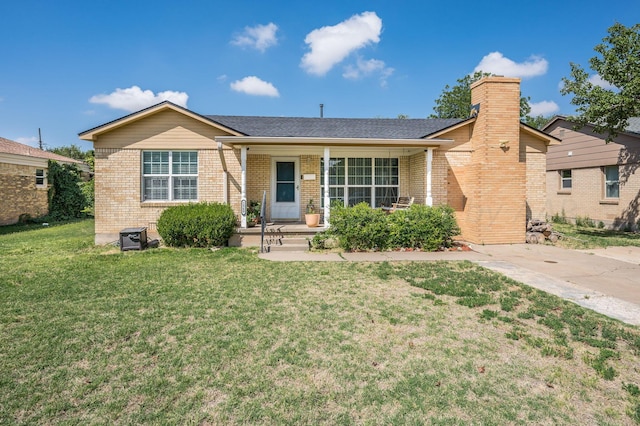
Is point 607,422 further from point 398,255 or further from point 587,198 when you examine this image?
point 587,198

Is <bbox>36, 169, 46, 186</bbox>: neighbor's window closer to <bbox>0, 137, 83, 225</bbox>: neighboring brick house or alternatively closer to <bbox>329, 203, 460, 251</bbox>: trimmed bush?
<bbox>0, 137, 83, 225</bbox>: neighboring brick house

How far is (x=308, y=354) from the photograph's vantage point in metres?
3.66

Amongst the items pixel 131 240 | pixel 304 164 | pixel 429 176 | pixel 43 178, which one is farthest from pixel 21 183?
pixel 429 176

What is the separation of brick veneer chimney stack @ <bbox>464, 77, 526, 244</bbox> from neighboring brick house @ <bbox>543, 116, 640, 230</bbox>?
14.1 ft

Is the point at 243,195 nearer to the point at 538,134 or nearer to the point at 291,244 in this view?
the point at 291,244

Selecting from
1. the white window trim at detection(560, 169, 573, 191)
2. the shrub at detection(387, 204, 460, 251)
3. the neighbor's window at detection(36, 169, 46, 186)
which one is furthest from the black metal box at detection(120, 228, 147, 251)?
the white window trim at detection(560, 169, 573, 191)

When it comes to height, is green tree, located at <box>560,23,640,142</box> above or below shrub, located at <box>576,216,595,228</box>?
above

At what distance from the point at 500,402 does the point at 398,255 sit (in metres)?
6.09

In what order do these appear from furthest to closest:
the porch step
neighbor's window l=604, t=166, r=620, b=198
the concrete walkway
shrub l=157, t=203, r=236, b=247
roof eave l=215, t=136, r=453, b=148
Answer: neighbor's window l=604, t=166, r=620, b=198, roof eave l=215, t=136, r=453, b=148, shrub l=157, t=203, r=236, b=247, the porch step, the concrete walkway

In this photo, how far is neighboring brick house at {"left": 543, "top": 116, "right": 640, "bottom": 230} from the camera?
14.6m

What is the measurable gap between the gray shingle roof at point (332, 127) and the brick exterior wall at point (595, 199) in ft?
24.4

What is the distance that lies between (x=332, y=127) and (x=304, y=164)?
5.79 feet

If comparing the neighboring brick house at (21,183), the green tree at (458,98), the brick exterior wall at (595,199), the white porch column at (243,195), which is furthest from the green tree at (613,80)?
the green tree at (458,98)

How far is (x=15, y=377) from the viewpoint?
3184 millimetres
